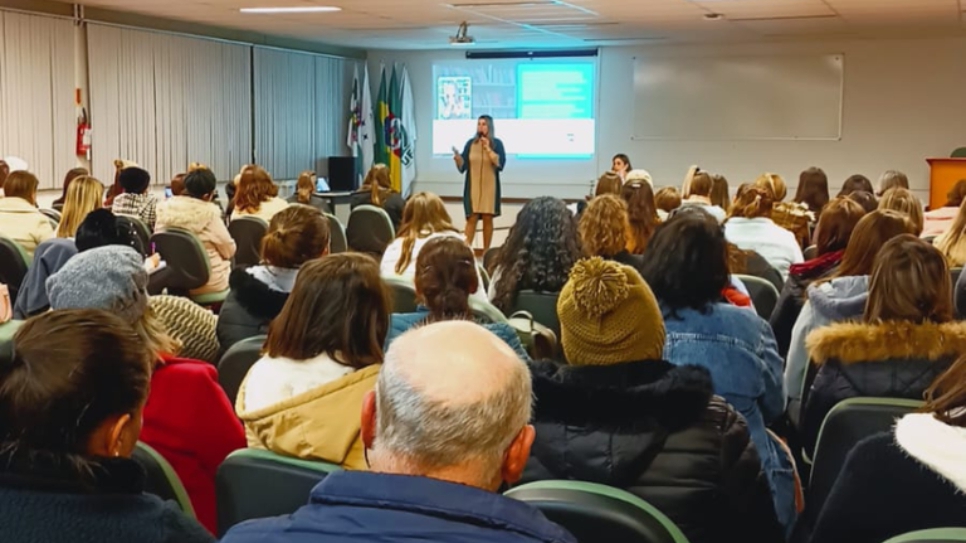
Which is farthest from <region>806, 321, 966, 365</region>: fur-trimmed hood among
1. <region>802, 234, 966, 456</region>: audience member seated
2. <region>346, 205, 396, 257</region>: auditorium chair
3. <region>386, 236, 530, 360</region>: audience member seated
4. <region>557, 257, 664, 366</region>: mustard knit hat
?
<region>346, 205, 396, 257</region>: auditorium chair

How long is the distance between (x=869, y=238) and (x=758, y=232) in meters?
1.98

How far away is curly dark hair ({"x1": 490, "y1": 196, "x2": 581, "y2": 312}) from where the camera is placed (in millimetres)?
4625

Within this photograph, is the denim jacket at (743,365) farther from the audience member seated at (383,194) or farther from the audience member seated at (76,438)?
the audience member seated at (383,194)

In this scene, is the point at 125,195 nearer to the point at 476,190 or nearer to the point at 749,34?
the point at 476,190

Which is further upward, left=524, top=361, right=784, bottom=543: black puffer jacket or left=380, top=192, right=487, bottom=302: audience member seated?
left=380, top=192, right=487, bottom=302: audience member seated

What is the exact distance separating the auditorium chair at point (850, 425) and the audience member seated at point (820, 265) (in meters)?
1.72

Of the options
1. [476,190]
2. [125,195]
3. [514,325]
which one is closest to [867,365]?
[514,325]

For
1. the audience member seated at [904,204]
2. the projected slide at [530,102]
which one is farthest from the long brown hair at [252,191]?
the projected slide at [530,102]

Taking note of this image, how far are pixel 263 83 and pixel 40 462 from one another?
37.6ft

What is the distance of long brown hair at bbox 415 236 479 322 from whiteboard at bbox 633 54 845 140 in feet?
33.6

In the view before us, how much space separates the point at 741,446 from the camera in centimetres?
213

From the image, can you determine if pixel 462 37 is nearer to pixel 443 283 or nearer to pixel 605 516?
pixel 443 283

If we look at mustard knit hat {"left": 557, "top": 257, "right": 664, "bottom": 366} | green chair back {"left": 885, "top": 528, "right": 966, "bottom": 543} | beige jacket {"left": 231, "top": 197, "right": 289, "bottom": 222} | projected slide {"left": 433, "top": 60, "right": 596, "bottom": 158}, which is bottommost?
green chair back {"left": 885, "top": 528, "right": 966, "bottom": 543}

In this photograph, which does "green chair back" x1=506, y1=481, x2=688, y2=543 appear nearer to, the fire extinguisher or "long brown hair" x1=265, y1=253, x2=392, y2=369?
"long brown hair" x1=265, y1=253, x2=392, y2=369
